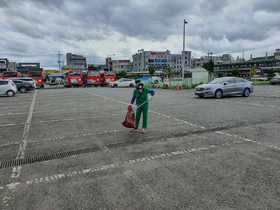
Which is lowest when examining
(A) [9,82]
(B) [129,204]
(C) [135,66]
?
(B) [129,204]

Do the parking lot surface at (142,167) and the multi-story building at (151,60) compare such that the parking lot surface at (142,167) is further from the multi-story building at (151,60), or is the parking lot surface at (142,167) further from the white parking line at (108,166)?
the multi-story building at (151,60)

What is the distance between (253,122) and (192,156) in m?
3.98

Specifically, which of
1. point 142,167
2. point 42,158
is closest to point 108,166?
point 142,167

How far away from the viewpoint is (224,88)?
14.3 meters

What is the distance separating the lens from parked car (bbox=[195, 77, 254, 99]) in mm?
14102

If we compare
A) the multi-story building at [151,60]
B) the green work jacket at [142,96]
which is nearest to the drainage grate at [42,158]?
the green work jacket at [142,96]

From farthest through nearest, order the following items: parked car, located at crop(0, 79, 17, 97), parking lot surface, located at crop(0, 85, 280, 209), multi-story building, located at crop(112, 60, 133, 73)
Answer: multi-story building, located at crop(112, 60, 133, 73) → parked car, located at crop(0, 79, 17, 97) → parking lot surface, located at crop(0, 85, 280, 209)

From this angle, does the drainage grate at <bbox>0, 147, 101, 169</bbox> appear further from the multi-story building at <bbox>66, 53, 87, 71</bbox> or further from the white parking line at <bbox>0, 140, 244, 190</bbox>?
the multi-story building at <bbox>66, 53, 87, 71</bbox>

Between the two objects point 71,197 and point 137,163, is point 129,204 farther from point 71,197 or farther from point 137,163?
point 137,163

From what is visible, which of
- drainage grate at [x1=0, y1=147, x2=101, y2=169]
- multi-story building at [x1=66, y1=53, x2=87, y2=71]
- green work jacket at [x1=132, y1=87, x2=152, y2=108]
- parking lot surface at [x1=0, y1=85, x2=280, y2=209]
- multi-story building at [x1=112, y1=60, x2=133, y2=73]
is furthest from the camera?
multi-story building at [x1=66, y1=53, x2=87, y2=71]

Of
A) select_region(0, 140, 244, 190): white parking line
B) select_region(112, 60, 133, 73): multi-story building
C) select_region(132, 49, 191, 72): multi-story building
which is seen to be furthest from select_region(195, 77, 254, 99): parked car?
select_region(112, 60, 133, 73): multi-story building

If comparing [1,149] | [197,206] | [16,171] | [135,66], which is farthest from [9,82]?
[135,66]

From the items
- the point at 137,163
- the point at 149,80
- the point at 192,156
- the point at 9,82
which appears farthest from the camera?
the point at 149,80

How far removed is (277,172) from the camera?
3.44m
